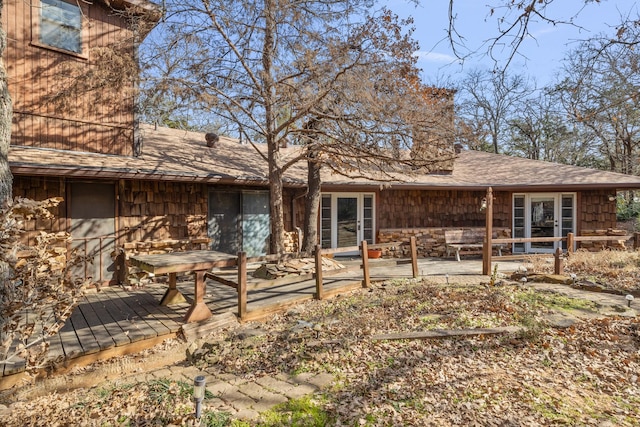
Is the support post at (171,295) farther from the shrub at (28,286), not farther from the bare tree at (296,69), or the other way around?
the shrub at (28,286)

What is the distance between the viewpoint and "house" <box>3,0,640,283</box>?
253 inches

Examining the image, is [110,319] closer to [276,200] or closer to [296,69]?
[276,200]

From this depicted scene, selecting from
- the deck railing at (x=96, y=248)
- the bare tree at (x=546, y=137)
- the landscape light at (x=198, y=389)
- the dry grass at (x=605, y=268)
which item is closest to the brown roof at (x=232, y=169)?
the deck railing at (x=96, y=248)

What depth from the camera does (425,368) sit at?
3465 millimetres

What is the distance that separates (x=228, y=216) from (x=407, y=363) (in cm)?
602

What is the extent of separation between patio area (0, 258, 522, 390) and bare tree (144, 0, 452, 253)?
1.69 meters

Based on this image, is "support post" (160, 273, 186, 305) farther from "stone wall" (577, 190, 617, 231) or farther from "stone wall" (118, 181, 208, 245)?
"stone wall" (577, 190, 617, 231)

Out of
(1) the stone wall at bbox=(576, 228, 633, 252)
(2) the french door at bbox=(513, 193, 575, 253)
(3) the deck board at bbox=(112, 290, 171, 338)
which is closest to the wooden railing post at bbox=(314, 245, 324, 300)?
(3) the deck board at bbox=(112, 290, 171, 338)

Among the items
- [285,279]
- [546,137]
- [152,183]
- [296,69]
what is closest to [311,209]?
[285,279]

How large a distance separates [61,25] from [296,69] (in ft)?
15.0

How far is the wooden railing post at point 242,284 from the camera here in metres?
4.96

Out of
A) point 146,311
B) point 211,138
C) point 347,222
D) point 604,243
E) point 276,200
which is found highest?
point 211,138

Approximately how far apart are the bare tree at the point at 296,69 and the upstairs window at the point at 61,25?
5.21ft

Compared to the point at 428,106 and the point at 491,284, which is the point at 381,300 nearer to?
the point at 491,284
